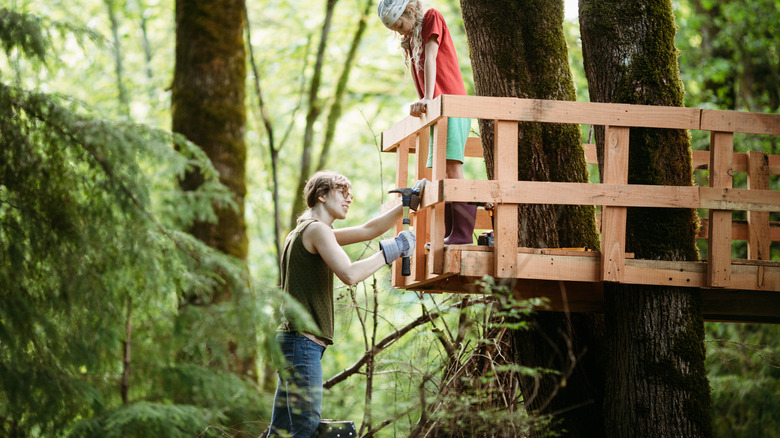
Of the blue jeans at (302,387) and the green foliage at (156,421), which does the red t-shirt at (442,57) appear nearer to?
the blue jeans at (302,387)

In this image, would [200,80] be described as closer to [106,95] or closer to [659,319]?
[659,319]

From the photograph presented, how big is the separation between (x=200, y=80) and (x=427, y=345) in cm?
457

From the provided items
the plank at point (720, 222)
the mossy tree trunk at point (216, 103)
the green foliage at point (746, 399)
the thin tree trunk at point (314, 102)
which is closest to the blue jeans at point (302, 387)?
the plank at point (720, 222)

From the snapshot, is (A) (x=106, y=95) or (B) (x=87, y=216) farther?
(A) (x=106, y=95)

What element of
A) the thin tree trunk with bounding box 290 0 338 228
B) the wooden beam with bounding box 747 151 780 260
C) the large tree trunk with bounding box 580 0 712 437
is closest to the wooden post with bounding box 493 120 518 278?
the large tree trunk with bounding box 580 0 712 437

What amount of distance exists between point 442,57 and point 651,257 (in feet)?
5.52

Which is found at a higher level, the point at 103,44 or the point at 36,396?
the point at 103,44

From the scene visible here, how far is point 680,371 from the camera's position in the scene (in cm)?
449

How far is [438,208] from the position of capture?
421cm

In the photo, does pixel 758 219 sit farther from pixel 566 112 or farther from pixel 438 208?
pixel 438 208

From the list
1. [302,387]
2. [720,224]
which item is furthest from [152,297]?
[720,224]

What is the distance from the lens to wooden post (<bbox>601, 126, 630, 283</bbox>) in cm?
409

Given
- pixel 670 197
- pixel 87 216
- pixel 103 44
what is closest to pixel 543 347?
pixel 670 197

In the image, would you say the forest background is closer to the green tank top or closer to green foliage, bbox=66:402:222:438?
green foliage, bbox=66:402:222:438
